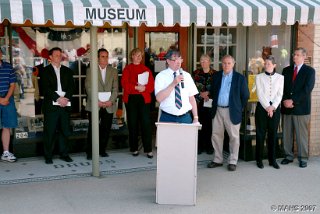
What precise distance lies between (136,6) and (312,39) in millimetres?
3254

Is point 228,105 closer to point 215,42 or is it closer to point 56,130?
point 215,42

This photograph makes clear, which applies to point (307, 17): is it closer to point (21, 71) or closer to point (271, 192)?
point (271, 192)

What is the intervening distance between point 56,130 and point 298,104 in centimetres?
383

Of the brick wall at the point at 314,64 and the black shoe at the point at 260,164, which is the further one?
the brick wall at the point at 314,64

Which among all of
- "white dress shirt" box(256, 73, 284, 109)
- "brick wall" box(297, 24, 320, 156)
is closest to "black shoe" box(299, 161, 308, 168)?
"brick wall" box(297, 24, 320, 156)

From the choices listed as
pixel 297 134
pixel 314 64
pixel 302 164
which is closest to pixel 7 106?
pixel 297 134

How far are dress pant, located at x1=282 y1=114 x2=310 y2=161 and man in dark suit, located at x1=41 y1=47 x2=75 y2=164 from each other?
3464mm

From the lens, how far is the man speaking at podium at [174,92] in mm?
5410

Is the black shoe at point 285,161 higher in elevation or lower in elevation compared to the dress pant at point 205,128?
lower

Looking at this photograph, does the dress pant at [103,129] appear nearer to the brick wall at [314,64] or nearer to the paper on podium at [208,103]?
the paper on podium at [208,103]

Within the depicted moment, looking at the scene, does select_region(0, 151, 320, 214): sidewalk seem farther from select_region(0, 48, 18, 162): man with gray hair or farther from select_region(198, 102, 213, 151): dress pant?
select_region(0, 48, 18, 162): man with gray hair

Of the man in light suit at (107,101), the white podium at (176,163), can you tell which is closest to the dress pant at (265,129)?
the white podium at (176,163)

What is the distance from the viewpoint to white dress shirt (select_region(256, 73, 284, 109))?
21.8ft

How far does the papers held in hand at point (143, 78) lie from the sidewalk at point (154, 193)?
4.72 feet
